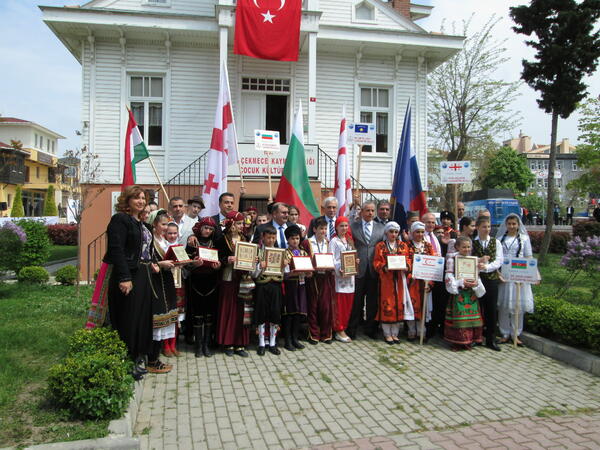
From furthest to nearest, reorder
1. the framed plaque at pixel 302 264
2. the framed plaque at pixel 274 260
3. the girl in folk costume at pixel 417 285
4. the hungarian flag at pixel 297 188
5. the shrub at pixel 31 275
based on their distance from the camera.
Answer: the shrub at pixel 31 275 → the hungarian flag at pixel 297 188 → the girl in folk costume at pixel 417 285 → the framed plaque at pixel 302 264 → the framed plaque at pixel 274 260

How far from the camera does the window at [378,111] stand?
602 inches

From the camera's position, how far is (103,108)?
1368cm

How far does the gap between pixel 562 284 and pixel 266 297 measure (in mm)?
6122

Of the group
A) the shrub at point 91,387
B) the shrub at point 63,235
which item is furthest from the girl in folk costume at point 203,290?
the shrub at point 63,235

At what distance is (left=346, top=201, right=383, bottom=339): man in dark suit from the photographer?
7223 millimetres

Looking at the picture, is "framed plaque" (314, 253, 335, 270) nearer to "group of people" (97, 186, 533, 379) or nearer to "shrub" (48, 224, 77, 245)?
"group of people" (97, 186, 533, 379)

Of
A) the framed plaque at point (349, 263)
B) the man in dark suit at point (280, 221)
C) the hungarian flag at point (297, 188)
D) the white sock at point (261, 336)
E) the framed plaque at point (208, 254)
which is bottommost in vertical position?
the white sock at point (261, 336)

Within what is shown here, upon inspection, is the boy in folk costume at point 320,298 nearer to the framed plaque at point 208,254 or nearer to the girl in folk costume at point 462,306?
the framed plaque at point 208,254

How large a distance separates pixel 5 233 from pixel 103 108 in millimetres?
5206

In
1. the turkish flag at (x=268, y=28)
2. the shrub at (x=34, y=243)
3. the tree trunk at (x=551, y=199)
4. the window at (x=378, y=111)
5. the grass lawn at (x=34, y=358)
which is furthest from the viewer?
the window at (x=378, y=111)

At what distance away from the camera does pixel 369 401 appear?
479 cm

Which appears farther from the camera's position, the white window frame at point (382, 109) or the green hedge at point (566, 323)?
the white window frame at point (382, 109)

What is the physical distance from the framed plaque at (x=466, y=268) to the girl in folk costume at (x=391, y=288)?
2.39 feet

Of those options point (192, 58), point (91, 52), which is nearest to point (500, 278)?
point (192, 58)
